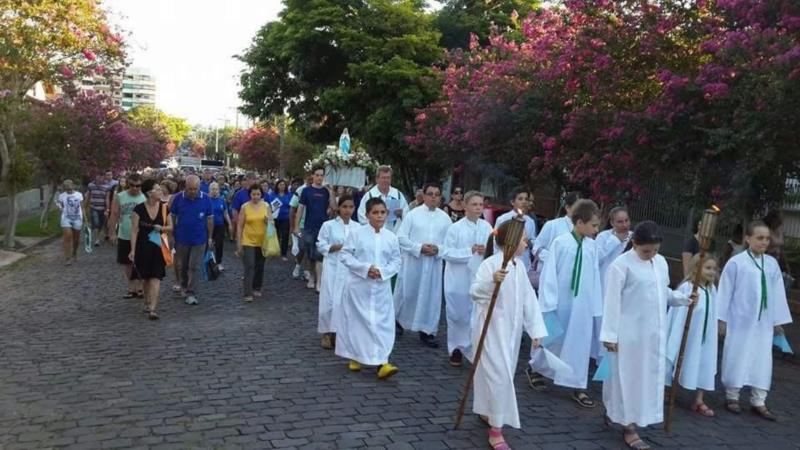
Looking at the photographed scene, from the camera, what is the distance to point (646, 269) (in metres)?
5.49

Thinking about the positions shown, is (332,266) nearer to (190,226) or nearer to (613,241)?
(613,241)

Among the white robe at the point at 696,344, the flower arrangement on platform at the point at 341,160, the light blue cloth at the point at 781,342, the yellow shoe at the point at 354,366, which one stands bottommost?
the yellow shoe at the point at 354,366

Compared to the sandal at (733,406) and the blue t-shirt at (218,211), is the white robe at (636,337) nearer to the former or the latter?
the sandal at (733,406)

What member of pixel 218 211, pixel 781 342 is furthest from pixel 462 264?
pixel 218 211

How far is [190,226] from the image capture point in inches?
411

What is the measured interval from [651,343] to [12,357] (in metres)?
5.83

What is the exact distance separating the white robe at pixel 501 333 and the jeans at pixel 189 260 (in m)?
5.88

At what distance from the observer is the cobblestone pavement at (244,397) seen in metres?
5.27

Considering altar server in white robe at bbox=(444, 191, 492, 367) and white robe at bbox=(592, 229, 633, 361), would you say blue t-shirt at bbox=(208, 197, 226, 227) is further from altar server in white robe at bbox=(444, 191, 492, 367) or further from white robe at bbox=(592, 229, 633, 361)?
white robe at bbox=(592, 229, 633, 361)

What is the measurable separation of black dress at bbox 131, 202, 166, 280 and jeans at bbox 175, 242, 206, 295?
3.90 ft

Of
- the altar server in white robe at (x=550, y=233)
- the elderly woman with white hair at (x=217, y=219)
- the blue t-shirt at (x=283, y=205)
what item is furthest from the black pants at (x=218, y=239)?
the altar server in white robe at (x=550, y=233)

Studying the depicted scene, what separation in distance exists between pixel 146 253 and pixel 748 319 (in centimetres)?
669

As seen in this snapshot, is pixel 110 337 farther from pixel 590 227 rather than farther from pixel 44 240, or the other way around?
pixel 44 240

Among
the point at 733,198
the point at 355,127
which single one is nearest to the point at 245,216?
the point at 733,198
